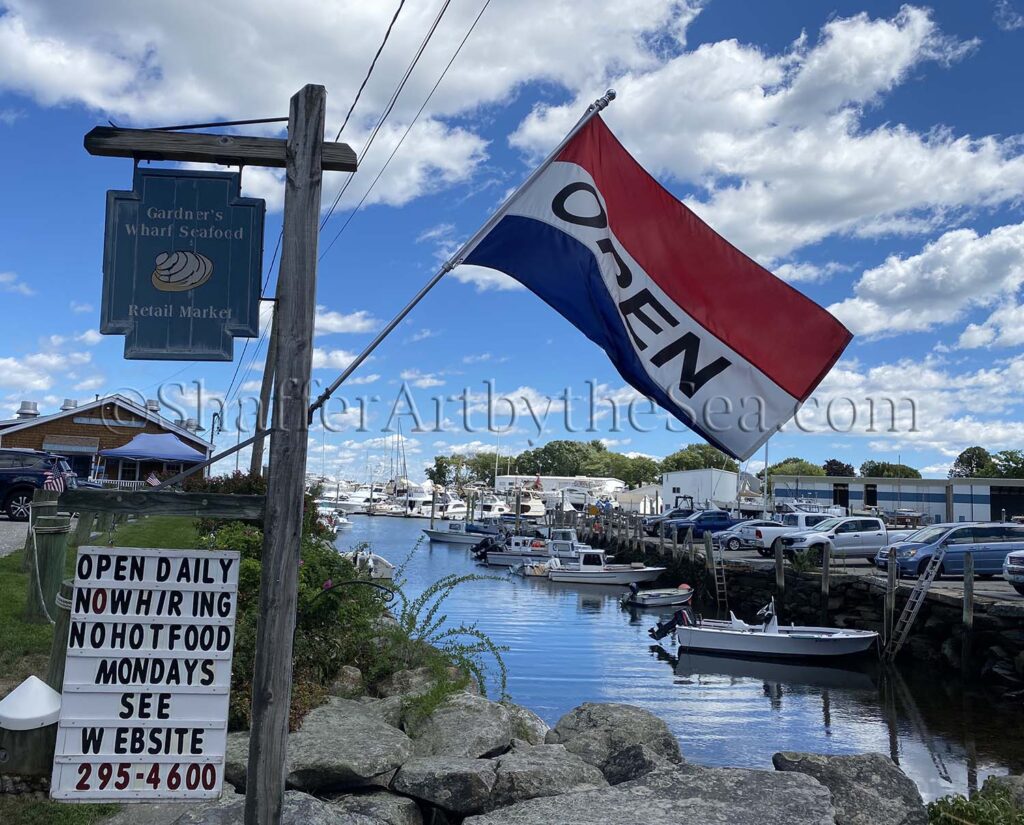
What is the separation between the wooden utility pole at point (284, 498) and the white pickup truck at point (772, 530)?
35.7 meters

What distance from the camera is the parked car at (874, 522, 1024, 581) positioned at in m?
28.7

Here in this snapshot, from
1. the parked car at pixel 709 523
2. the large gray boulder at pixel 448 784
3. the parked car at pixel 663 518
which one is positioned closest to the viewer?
the large gray boulder at pixel 448 784

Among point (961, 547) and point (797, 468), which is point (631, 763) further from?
point (797, 468)

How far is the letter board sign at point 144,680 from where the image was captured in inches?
183

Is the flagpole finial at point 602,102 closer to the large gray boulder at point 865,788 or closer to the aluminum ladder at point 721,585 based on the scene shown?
→ the large gray boulder at point 865,788

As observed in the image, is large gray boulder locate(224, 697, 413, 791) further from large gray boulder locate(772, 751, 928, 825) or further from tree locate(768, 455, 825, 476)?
tree locate(768, 455, 825, 476)

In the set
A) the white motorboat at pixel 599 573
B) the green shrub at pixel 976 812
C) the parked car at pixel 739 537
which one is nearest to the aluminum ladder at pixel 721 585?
the white motorboat at pixel 599 573

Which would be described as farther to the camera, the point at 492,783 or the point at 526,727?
the point at 526,727

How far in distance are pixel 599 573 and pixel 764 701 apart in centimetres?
2369

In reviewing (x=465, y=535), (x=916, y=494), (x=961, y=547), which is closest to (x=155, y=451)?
(x=961, y=547)

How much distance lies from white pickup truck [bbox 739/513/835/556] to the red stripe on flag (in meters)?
33.9

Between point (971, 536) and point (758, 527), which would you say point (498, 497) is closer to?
point (758, 527)

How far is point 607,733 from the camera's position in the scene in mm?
10992

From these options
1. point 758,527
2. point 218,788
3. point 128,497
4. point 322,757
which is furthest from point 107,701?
point 758,527
